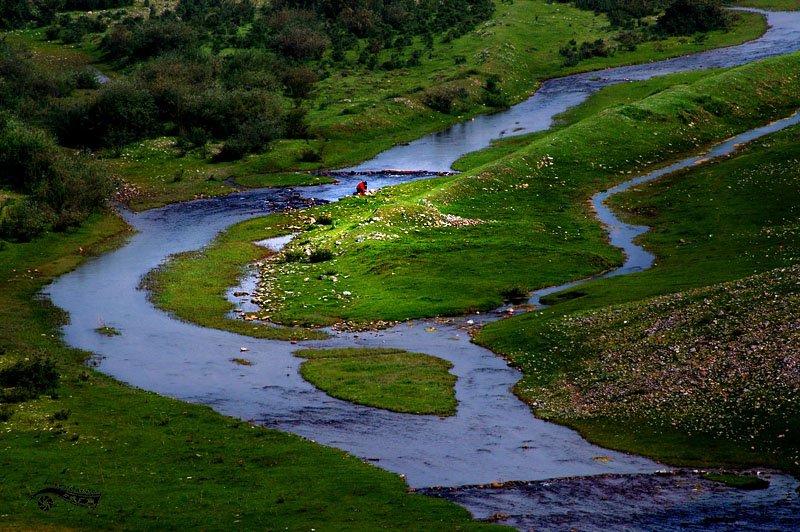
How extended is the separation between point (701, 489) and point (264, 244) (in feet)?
169

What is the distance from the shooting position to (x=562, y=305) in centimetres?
5359

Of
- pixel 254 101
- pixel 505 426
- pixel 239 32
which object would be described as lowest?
pixel 505 426

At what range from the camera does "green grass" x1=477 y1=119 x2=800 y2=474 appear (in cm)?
3456

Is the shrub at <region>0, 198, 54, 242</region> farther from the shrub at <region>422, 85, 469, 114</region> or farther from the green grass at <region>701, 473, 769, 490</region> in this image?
the shrub at <region>422, 85, 469, 114</region>

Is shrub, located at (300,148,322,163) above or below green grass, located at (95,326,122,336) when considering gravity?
above

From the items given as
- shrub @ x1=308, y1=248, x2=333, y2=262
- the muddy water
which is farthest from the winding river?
the muddy water

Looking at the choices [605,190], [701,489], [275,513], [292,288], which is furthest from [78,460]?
[605,190]

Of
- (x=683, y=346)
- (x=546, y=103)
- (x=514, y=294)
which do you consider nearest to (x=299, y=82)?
(x=546, y=103)

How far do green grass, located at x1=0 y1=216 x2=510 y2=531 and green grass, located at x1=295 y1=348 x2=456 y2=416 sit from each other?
6434 millimetres

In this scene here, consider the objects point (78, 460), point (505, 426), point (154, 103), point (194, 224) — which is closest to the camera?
point (78, 460)

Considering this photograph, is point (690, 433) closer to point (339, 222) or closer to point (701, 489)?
point (701, 489)

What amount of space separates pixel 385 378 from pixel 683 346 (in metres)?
15.8

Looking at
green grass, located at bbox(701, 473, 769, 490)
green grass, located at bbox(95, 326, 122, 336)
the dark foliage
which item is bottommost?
green grass, located at bbox(701, 473, 769, 490)

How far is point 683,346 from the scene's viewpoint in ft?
135
